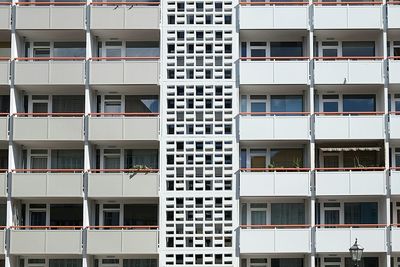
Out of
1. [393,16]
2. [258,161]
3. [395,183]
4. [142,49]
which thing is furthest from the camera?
[142,49]

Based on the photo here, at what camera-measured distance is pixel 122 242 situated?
39156 millimetres

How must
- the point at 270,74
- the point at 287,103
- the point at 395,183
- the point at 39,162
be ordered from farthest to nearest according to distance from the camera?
1. the point at 39,162
2. the point at 287,103
3. the point at 270,74
4. the point at 395,183

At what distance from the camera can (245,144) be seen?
40906 millimetres

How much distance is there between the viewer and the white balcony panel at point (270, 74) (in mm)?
40125

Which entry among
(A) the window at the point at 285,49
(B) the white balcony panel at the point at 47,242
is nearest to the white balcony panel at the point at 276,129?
(A) the window at the point at 285,49

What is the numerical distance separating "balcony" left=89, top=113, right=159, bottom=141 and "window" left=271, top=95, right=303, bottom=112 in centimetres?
568

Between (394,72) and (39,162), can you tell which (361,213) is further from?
(39,162)

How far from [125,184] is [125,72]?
501 centimetres

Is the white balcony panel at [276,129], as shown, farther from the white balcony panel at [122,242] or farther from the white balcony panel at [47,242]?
the white balcony panel at [47,242]

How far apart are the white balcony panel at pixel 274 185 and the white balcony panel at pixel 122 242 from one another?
4.46 meters

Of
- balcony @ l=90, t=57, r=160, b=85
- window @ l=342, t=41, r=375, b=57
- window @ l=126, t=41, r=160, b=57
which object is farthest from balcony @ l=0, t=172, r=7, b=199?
window @ l=342, t=41, r=375, b=57

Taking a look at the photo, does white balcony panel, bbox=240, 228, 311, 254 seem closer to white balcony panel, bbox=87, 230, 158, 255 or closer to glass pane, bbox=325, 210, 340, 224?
glass pane, bbox=325, 210, 340, 224

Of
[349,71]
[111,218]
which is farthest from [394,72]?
[111,218]

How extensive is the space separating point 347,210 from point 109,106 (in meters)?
11.9
